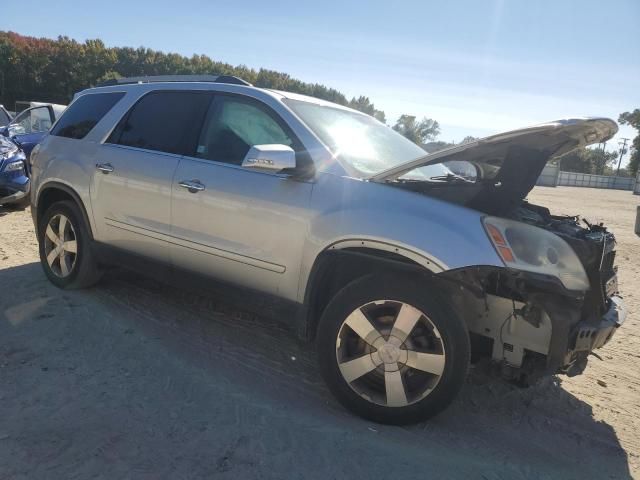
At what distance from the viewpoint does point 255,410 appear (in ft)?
9.93

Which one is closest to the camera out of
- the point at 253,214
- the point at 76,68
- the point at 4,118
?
the point at 253,214

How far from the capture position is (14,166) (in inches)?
336

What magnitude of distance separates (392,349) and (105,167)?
2.83 metres

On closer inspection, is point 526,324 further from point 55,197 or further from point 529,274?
point 55,197

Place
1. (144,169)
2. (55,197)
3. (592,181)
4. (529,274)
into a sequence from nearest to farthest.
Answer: (529,274) < (144,169) < (55,197) < (592,181)

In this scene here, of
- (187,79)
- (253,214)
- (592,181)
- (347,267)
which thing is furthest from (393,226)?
(592,181)

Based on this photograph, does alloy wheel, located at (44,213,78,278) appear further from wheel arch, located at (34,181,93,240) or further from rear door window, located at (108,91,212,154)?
rear door window, located at (108,91,212,154)

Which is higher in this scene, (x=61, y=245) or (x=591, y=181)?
(x=591, y=181)

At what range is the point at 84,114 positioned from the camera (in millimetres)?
4711

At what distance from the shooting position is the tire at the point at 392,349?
2732mm

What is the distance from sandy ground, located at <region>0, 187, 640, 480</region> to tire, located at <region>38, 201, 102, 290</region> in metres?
0.30

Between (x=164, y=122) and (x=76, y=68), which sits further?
(x=76, y=68)

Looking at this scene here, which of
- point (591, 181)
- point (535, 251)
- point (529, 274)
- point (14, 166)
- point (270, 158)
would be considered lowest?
point (14, 166)

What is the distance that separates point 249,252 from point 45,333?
178 cm
